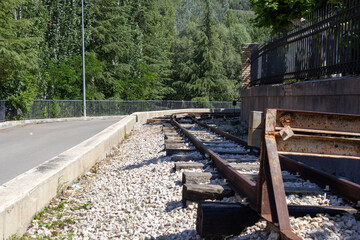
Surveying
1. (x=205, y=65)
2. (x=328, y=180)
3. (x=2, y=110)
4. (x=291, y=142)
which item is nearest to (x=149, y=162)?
(x=328, y=180)

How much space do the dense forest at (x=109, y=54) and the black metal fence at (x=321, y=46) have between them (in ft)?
36.9

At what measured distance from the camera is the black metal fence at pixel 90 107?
3062cm

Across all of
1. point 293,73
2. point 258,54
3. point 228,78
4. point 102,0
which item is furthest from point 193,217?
point 228,78

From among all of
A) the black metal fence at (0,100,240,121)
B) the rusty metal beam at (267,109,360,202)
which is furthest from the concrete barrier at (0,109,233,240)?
the black metal fence at (0,100,240,121)

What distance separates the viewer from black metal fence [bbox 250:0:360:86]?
7.73m

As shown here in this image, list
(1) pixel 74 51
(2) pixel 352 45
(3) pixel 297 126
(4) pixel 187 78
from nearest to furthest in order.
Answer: (3) pixel 297 126 → (2) pixel 352 45 → (1) pixel 74 51 → (4) pixel 187 78

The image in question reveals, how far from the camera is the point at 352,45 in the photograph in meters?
7.80

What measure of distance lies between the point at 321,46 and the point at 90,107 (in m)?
32.5

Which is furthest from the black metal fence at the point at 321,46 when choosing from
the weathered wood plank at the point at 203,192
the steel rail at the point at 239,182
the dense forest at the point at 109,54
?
the dense forest at the point at 109,54

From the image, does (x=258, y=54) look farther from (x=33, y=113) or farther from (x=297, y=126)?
(x=33, y=113)

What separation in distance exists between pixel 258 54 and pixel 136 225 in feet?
42.1

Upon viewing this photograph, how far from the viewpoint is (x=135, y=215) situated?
483 cm

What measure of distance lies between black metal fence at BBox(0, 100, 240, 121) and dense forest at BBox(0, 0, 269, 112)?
127 centimetres

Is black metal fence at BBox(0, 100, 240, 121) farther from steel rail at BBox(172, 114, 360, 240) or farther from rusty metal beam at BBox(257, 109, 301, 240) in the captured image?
rusty metal beam at BBox(257, 109, 301, 240)
